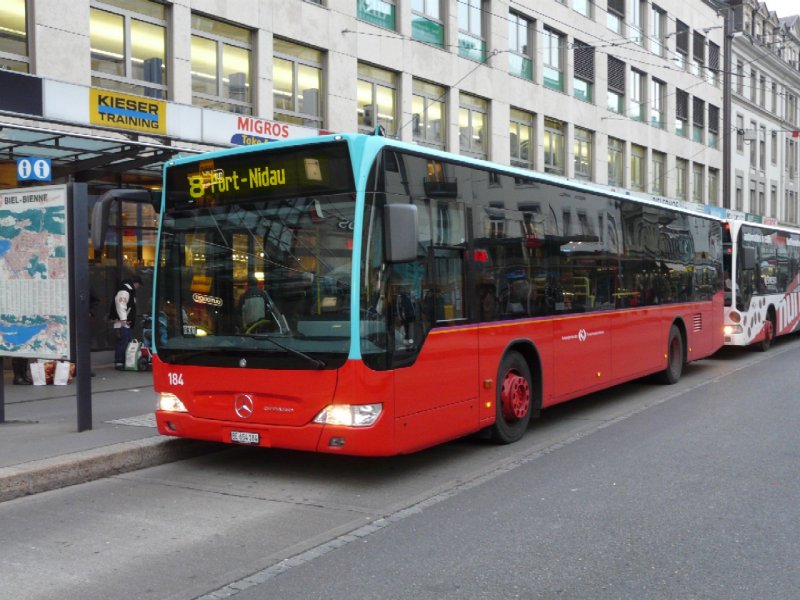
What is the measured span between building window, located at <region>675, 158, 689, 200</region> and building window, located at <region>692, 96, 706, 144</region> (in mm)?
1961

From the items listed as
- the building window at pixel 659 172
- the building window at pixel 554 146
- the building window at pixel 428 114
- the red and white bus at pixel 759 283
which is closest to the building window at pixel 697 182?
the building window at pixel 659 172

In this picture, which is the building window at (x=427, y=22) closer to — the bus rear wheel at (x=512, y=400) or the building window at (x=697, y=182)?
the bus rear wheel at (x=512, y=400)

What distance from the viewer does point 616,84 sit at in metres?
31.3

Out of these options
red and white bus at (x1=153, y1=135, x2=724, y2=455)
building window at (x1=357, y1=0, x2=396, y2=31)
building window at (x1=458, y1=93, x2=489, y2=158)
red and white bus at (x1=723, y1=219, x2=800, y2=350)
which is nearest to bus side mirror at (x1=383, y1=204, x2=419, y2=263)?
red and white bus at (x1=153, y1=135, x2=724, y2=455)

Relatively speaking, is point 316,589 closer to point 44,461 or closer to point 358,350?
point 358,350

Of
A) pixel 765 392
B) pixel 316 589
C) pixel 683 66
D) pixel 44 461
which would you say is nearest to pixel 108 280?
pixel 44 461

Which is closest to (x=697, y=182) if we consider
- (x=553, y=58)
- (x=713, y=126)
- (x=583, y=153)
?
(x=713, y=126)

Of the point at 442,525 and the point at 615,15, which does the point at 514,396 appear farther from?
the point at 615,15

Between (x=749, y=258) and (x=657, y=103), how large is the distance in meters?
18.6

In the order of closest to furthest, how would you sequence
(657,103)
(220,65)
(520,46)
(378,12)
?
(220,65) → (378,12) → (520,46) → (657,103)

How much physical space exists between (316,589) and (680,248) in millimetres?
10653

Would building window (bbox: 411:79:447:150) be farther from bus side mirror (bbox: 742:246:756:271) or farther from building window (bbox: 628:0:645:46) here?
building window (bbox: 628:0:645:46)

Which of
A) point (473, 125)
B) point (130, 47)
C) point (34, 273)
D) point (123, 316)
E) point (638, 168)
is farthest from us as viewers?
point (638, 168)

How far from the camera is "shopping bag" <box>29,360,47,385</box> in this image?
12.8 meters
